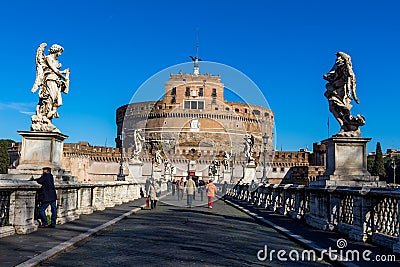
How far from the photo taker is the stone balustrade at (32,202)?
281 inches

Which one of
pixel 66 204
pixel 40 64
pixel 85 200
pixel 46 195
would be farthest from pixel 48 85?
pixel 85 200

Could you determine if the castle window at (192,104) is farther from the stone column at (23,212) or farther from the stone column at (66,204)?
the stone column at (23,212)

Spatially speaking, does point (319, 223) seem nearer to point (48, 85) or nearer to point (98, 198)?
point (48, 85)

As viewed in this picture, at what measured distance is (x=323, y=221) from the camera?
889 cm

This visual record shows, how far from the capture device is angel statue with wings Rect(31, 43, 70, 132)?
367 inches

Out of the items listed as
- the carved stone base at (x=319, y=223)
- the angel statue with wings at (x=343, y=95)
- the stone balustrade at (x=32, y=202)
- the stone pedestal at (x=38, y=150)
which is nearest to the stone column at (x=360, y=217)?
the carved stone base at (x=319, y=223)

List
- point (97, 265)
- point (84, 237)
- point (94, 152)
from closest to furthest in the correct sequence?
point (97, 265), point (84, 237), point (94, 152)

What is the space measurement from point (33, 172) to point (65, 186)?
2.04 feet

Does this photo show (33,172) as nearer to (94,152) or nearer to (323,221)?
(323,221)

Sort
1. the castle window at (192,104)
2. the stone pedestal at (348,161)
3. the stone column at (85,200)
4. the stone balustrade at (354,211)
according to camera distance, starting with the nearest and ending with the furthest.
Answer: the stone balustrade at (354,211)
the stone pedestal at (348,161)
the stone column at (85,200)
the castle window at (192,104)

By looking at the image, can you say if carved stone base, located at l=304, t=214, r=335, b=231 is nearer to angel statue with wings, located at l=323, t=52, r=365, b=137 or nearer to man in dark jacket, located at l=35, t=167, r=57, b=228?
angel statue with wings, located at l=323, t=52, r=365, b=137

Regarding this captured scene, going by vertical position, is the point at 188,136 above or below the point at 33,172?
above

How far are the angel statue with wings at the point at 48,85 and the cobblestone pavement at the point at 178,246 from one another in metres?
2.45

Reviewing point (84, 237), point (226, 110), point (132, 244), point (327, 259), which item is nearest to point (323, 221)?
point (327, 259)
